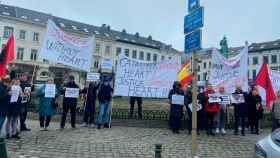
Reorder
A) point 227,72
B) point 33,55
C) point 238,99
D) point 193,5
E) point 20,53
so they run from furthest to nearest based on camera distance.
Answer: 1. point 33,55
2. point 20,53
3. point 227,72
4. point 238,99
5. point 193,5

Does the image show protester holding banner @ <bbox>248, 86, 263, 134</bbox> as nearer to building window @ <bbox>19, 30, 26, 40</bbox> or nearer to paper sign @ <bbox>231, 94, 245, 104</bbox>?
paper sign @ <bbox>231, 94, 245, 104</bbox>

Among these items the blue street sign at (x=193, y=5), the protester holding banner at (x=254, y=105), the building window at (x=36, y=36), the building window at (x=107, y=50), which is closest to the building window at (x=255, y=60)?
the building window at (x=107, y=50)

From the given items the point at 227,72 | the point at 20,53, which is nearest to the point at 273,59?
the point at 20,53

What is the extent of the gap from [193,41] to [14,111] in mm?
6076

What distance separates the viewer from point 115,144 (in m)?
9.34

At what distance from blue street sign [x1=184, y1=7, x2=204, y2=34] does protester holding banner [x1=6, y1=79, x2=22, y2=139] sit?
5520 mm

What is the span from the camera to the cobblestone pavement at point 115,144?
8.00 metres

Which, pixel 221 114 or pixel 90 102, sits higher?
pixel 90 102

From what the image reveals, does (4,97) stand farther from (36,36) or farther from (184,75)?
(36,36)

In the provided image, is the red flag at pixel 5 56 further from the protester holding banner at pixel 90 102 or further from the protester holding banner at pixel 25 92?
the protester holding banner at pixel 90 102

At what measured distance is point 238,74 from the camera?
13945 millimetres

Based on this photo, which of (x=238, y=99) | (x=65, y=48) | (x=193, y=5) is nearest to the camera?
(x=193, y=5)

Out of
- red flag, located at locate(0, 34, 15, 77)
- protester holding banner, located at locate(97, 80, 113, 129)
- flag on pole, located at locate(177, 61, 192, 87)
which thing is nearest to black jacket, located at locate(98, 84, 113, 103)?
protester holding banner, located at locate(97, 80, 113, 129)

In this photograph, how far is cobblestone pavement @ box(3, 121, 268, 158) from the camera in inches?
315
